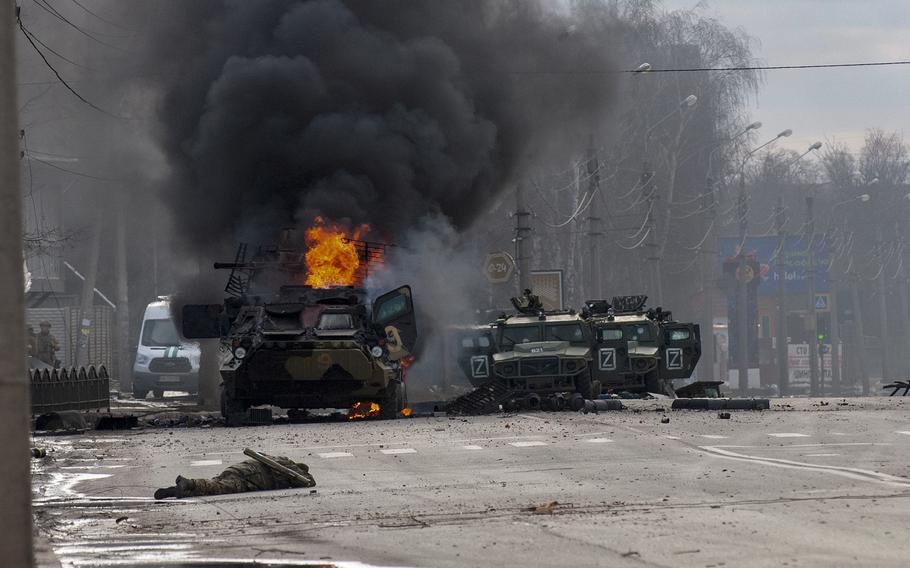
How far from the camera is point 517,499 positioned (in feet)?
33.0

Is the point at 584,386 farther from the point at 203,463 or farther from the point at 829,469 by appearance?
the point at 829,469

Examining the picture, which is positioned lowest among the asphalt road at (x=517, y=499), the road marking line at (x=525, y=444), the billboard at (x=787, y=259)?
the asphalt road at (x=517, y=499)

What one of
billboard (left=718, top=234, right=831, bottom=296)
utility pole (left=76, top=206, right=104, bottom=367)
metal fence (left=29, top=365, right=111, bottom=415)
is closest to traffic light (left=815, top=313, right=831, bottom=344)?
billboard (left=718, top=234, right=831, bottom=296)

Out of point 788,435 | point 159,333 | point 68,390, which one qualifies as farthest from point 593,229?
point 788,435

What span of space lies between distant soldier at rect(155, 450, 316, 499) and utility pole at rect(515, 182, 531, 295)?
70.6 ft

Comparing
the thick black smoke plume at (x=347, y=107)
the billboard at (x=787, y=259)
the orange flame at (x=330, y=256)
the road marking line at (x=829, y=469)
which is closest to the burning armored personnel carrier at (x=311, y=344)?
the orange flame at (x=330, y=256)

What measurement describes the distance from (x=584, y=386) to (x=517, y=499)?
1507cm

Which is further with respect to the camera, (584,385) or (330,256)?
(584,385)

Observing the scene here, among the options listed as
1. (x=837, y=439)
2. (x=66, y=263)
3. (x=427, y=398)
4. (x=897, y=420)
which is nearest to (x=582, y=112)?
(x=427, y=398)

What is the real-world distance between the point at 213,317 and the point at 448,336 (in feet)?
29.1

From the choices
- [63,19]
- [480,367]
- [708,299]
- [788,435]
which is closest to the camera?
[788,435]

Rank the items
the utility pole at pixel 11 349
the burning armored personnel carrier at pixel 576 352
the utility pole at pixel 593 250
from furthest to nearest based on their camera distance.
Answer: the utility pole at pixel 593 250, the burning armored personnel carrier at pixel 576 352, the utility pole at pixel 11 349

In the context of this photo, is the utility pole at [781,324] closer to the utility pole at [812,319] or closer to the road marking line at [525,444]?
the utility pole at [812,319]

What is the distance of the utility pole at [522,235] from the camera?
1304 inches
